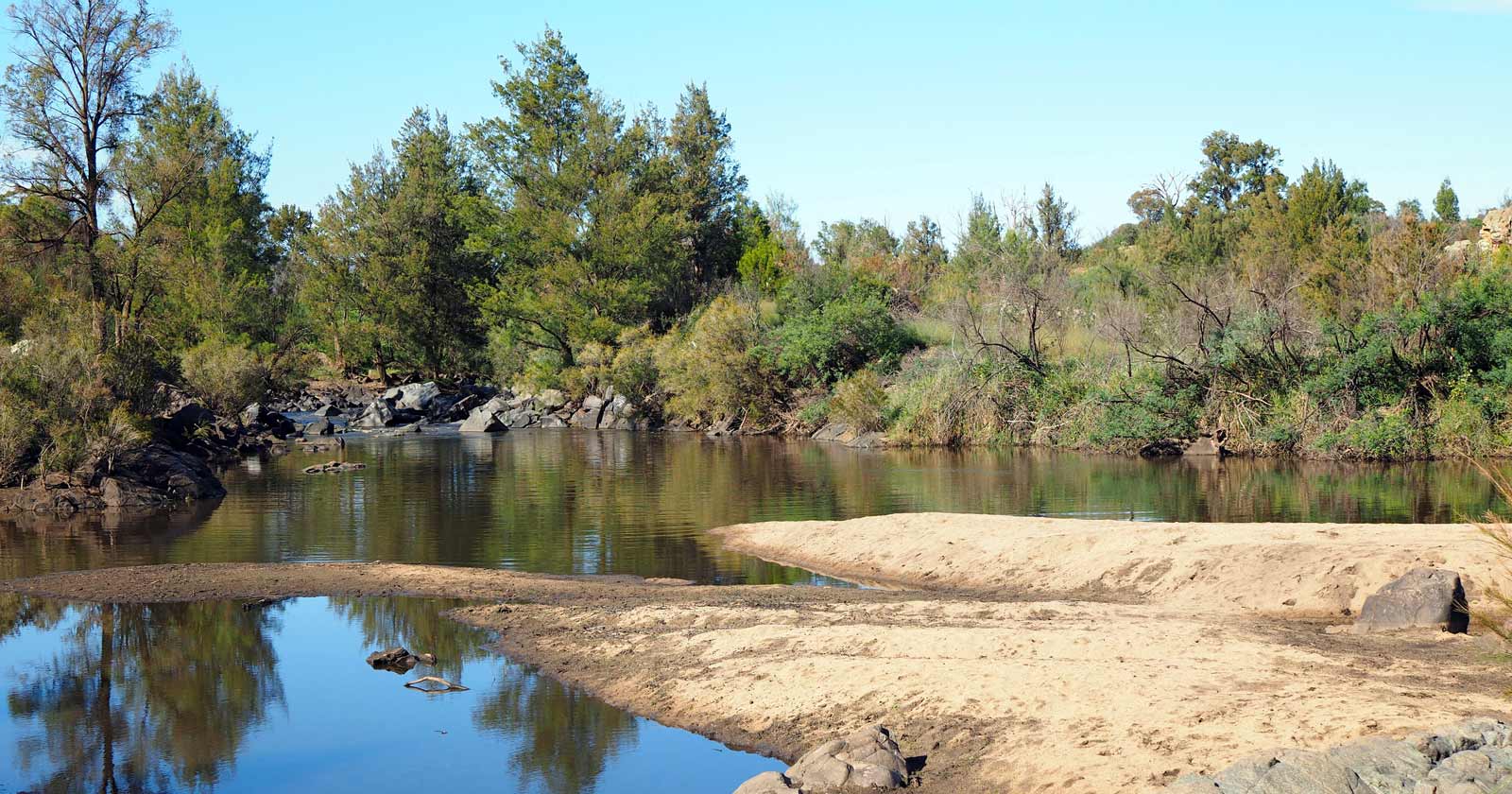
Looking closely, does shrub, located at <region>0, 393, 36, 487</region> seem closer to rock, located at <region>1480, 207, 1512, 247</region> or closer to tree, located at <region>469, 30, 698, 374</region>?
tree, located at <region>469, 30, 698, 374</region>

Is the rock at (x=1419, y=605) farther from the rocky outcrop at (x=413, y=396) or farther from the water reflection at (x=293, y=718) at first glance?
the rocky outcrop at (x=413, y=396)

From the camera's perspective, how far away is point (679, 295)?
5875 cm

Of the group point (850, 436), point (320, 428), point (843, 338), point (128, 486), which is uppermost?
point (843, 338)

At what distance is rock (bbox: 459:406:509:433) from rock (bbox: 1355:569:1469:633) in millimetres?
41583

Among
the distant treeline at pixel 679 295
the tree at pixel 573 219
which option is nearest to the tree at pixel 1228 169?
the distant treeline at pixel 679 295

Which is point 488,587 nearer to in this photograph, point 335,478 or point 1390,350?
point 335,478

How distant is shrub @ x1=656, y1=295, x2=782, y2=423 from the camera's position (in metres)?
45.2

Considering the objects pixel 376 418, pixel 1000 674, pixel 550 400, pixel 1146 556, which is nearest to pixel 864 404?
pixel 550 400

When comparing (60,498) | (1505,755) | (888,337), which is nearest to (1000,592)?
(1505,755)

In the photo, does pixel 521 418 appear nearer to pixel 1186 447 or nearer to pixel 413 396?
pixel 413 396

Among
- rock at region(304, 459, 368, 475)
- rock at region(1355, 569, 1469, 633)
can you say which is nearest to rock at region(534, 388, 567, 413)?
rock at region(304, 459, 368, 475)

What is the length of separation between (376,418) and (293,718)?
41357 millimetres

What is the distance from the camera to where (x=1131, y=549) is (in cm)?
1484

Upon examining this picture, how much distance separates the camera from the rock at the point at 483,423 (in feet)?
162
